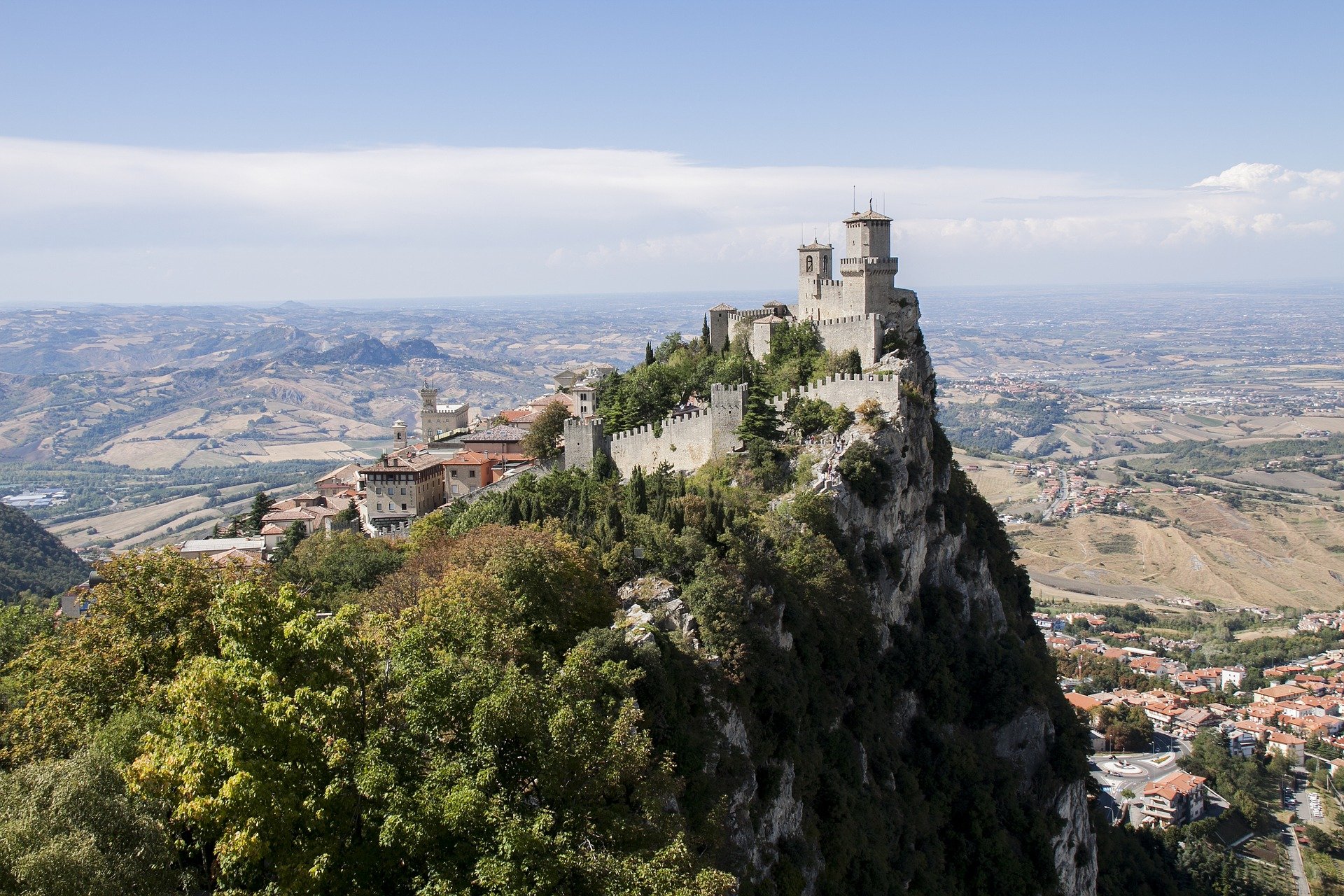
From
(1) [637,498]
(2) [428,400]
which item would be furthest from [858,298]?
(2) [428,400]

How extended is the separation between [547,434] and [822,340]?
16.1 m

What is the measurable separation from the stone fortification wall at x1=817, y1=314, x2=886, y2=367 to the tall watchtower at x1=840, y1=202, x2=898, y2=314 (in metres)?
1.28

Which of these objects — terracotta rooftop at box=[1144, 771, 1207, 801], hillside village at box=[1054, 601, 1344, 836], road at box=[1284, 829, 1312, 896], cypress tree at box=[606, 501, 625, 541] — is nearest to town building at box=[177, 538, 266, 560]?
cypress tree at box=[606, 501, 625, 541]

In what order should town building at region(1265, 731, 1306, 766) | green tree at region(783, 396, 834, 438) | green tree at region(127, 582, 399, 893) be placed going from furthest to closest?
town building at region(1265, 731, 1306, 766), green tree at region(783, 396, 834, 438), green tree at region(127, 582, 399, 893)

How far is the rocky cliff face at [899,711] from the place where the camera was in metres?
31.7

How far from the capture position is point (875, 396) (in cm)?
5250

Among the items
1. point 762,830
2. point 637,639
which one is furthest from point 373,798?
point 762,830

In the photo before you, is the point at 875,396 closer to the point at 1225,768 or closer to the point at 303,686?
the point at 303,686

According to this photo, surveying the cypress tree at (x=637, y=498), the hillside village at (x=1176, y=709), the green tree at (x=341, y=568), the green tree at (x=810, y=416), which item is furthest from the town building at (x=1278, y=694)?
the green tree at (x=341, y=568)

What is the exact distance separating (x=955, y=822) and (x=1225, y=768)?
5643 centimetres

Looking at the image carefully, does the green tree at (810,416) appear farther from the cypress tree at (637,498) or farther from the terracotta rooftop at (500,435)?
the terracotta rooftop at (500,435)

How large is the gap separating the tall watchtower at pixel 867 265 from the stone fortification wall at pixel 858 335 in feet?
4.20

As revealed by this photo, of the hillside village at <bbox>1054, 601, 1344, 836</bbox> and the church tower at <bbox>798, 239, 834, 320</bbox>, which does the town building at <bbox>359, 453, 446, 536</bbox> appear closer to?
the church tower at <bbox>798, 239, 834, 320</bbox>

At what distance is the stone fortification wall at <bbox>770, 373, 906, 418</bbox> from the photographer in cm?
5216
